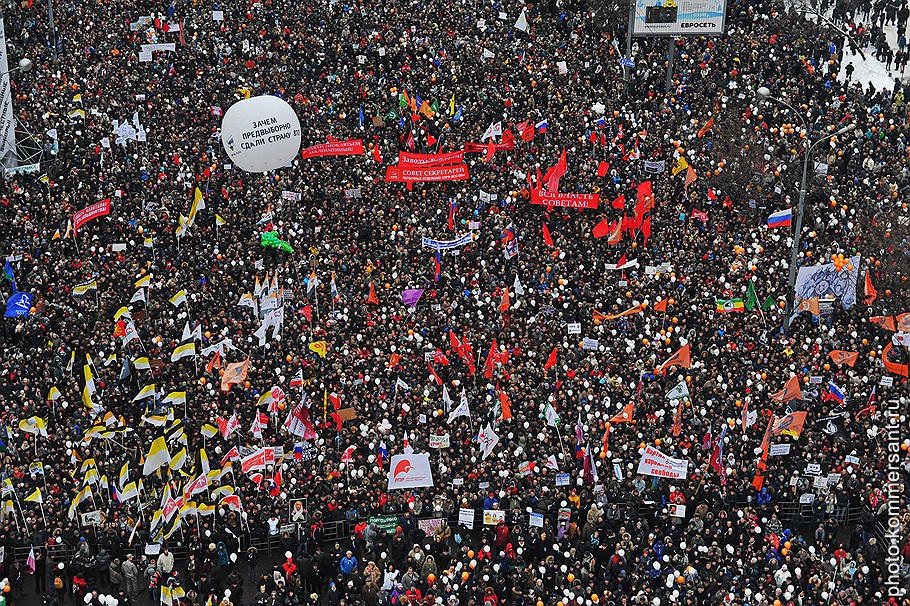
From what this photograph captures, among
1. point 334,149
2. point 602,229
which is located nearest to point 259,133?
point 334,149

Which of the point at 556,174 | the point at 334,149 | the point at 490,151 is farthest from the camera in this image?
the point at 490,151

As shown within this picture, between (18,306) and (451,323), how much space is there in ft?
39.2

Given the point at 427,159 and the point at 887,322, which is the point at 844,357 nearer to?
the point at 887,322

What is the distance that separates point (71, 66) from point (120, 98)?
2726 mm

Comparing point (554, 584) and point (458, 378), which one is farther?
point (458, 378)

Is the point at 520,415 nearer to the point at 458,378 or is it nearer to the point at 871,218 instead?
the point at 458,378

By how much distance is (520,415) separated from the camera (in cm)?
4116

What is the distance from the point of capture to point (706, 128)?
175 ft

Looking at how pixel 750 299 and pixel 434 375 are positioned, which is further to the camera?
pixel 750 299

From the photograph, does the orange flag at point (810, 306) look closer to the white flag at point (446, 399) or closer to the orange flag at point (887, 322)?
the orange flag at point (887, 322)

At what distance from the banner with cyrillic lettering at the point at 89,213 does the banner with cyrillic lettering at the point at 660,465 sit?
18.9 metres

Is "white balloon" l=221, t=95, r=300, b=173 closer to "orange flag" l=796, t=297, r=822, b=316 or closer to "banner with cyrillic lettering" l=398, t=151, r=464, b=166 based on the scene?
"banner with cyrillic lettering" l=398, t=151, r=464, b=166

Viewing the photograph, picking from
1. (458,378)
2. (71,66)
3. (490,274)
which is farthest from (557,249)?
(71,66)

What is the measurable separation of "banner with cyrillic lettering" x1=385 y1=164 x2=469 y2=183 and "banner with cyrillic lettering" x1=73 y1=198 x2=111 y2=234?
29.0 feet
